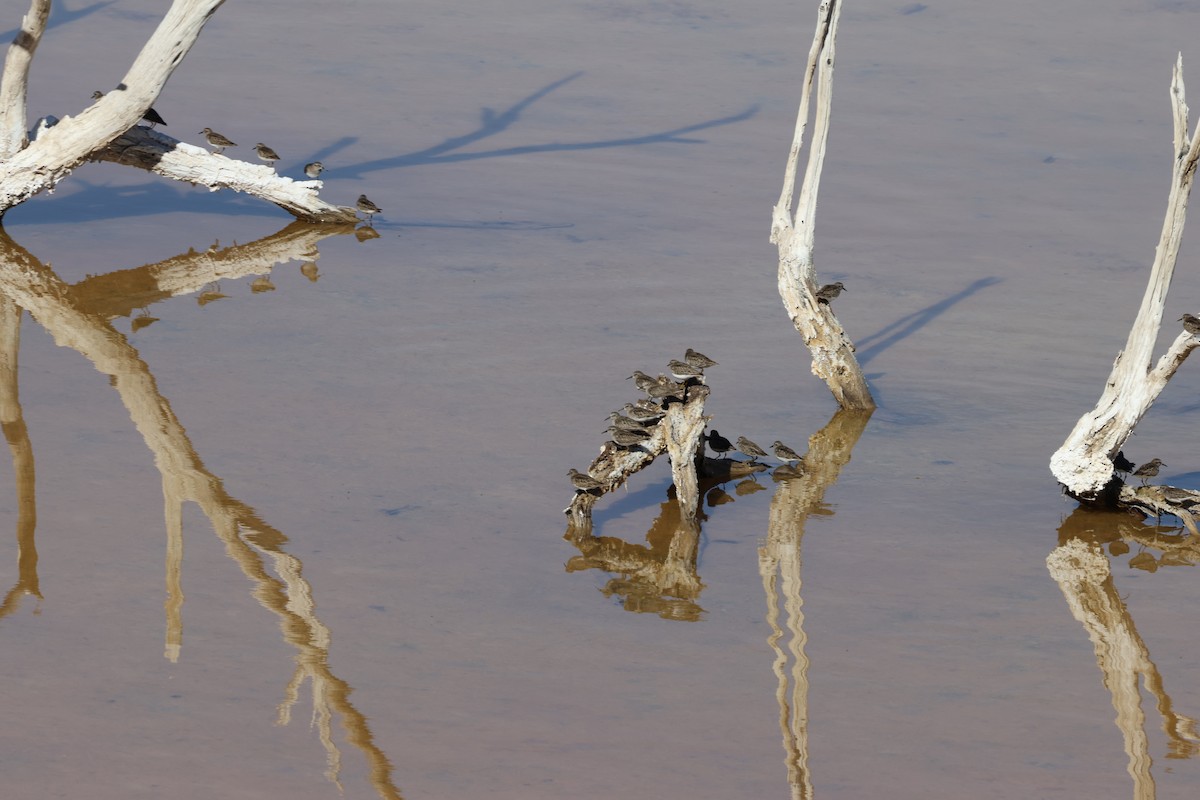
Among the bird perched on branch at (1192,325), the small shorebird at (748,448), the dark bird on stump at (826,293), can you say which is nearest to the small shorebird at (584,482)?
the small shorebird at (748,448)

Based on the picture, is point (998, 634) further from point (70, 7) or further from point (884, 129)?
point (70, 7)

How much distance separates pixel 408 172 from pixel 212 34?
7024mm

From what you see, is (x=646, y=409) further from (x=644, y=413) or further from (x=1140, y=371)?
(x=1140, y=371)

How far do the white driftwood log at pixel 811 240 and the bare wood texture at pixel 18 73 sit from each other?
675 centimetres

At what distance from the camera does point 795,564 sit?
9.07 m

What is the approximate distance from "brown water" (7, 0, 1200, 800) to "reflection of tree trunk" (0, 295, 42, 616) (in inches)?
1.8

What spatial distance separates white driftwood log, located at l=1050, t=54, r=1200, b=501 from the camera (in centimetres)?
879

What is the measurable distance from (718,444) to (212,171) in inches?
265

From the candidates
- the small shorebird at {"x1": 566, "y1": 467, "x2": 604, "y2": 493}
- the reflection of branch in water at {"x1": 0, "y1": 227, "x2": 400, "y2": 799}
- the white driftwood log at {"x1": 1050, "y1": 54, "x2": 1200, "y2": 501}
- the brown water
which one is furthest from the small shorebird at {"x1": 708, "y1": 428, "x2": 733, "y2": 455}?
the reflection of branch in water at {"x1": 0, "y1": 227, "x2": 400, "y2": 799}

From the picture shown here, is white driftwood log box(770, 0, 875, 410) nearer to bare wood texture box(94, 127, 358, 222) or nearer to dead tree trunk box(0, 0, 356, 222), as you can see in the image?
dead tree trunk box(0, 0, 356, 222)

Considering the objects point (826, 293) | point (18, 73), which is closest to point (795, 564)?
point (826, 293)

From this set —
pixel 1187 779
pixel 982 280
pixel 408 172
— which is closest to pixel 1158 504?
pixel 1187 779

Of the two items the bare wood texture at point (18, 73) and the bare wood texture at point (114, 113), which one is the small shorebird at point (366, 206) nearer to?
the bare wood texture at point (114, 113)

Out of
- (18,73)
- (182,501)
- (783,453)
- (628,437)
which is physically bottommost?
(182,501)
